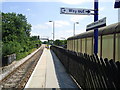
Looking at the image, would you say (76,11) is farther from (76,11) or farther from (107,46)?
(107,46)

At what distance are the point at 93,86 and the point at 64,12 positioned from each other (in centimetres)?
276

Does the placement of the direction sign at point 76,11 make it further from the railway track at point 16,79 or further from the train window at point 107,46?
the railway track at point 16,79

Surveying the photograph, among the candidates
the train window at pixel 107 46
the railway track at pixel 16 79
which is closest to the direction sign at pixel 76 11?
the train window at pixel 107 46

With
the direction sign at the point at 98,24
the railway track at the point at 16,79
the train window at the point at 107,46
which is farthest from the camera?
the train window at the point at 107,46

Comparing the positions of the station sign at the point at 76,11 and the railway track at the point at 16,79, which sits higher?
the station sign at the point at 76,11

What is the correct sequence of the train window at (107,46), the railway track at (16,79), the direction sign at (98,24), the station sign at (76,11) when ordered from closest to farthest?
the direction sign at (98,24) < the station sign at (76,11) < the railway track at (16,79) < the train window at (107,46)

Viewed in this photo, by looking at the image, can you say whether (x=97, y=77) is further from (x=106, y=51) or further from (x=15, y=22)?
(x=15, y=22)

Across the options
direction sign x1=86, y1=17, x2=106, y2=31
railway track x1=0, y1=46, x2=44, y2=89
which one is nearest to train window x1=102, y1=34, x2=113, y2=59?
direction sign x1=86, y1=17, x2=106, y2=31

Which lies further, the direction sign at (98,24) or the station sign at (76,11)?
the station sign at (76,11)

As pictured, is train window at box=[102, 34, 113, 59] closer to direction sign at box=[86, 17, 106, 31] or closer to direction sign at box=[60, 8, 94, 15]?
direction sign at box=[86, 17, 106, 31]

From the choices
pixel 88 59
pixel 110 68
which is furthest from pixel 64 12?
pixel 110 68

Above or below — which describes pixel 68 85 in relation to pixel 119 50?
below

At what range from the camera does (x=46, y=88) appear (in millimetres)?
6707

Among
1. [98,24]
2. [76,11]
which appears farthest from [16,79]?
[98,24]
